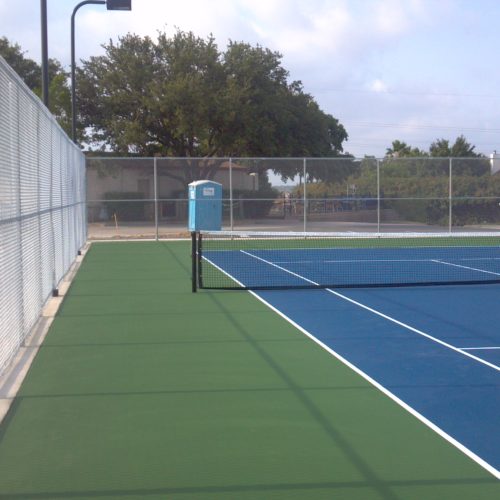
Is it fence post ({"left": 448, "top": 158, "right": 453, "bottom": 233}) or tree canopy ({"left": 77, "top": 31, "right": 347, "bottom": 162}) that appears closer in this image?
fence post ({"left": 448, "top": 158, "right": 453, "bottom": 233})

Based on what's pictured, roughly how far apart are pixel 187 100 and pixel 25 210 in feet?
104

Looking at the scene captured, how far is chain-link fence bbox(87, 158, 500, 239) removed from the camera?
31.8 m

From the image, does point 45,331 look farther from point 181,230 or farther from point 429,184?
point 429,184

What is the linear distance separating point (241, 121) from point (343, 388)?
114 ft

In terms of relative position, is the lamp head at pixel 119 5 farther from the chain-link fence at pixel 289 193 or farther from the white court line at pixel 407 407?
Answer: the white court line at pixel 407 407

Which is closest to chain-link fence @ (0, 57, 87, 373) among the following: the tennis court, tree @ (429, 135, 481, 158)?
the tennis court

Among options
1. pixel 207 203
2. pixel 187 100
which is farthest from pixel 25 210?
pixel 187 100

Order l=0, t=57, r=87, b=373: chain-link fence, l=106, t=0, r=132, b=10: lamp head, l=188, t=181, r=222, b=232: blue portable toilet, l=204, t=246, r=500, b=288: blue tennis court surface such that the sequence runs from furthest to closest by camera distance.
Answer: l=188, t=181, r=222, b=232: blue portable toilet → l=106, t=0, r=132, b=10: lamp head → l=204, t=246, r=500, b=288: blue tennis court surface → l=0, t=57, r=87, b=373: chain-link fence

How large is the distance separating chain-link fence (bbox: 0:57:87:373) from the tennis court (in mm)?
587

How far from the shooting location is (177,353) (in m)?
10.3

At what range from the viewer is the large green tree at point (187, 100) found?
4181cm

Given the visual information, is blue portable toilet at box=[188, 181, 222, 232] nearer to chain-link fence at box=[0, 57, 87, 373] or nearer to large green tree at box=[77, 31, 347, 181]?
chain-link fence at box=[0, 57, 87, 373]

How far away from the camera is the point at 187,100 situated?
41.4m

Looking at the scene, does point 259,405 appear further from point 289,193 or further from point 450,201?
point 450,201
